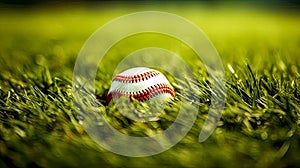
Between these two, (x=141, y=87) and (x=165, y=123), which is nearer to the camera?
(x=165, y=123)

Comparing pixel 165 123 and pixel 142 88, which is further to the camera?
pixel 142 88

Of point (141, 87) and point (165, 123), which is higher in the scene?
point (141, 87)

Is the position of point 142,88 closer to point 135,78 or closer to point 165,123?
point 135,78

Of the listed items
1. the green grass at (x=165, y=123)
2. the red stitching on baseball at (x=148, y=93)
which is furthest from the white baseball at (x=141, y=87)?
the green grass at (x=165, y=123)

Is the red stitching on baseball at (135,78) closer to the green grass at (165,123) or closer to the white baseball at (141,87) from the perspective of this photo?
the white baseball at (141,87)

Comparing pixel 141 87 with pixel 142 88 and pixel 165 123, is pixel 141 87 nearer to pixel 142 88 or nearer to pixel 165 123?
pixel 142 88

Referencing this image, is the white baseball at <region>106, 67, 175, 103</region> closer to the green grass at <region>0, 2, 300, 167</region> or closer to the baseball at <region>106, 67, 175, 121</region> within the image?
the baseball at <region>106, 67, 175, 121</region>

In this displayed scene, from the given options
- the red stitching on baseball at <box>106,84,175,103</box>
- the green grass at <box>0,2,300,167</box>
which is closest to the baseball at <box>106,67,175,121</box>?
the red stitching on baseball at <box>106,84,175,103</box>

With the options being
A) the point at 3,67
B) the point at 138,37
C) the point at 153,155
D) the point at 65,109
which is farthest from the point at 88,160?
the point at 138,37

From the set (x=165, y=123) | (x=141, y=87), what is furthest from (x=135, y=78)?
(x=165, y=123)

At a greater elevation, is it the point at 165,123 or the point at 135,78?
the point at 135,78
